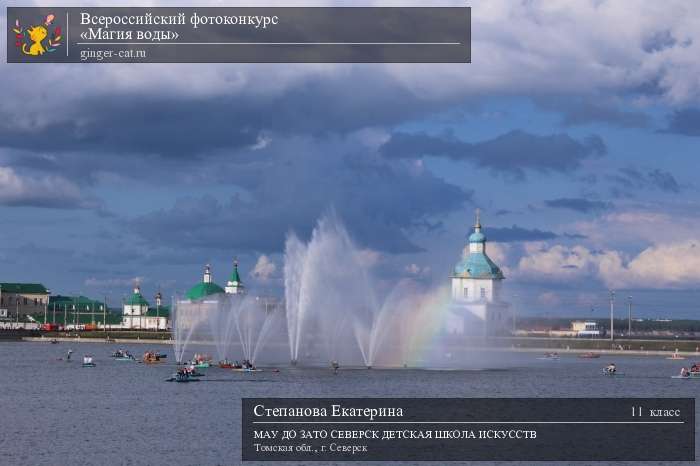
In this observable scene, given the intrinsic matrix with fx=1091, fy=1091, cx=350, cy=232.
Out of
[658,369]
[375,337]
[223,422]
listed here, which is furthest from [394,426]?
[658,369]

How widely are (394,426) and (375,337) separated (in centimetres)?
6075

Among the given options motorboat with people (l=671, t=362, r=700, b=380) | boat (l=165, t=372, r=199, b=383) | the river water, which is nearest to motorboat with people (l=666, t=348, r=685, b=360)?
the river water

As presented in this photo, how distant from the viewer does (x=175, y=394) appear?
97312mm

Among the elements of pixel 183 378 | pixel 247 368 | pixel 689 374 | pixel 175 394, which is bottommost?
pixel 689 374

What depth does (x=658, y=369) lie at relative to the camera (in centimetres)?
15150

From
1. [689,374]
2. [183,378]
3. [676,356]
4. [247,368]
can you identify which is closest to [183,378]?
[183,378]

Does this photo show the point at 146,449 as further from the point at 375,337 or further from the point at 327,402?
the point at 375,337
